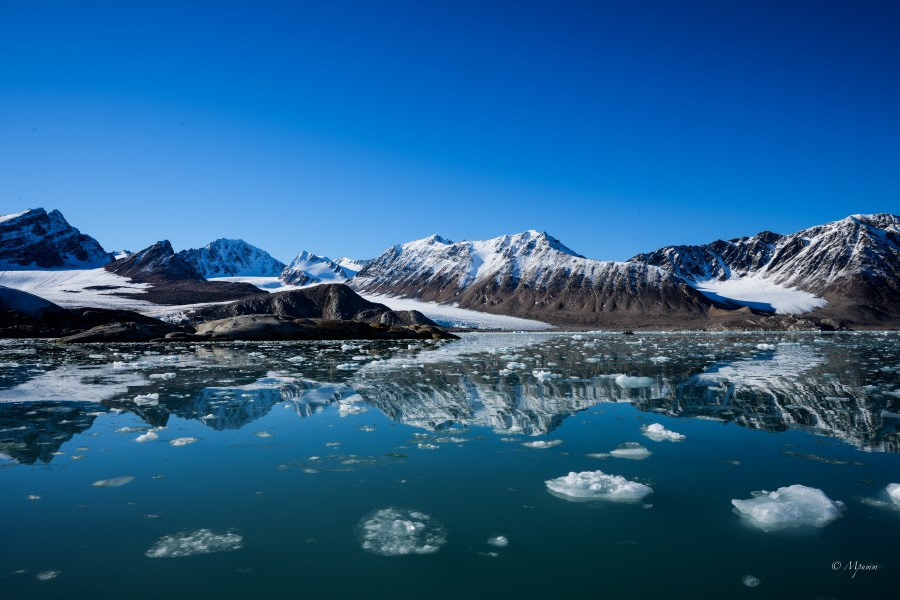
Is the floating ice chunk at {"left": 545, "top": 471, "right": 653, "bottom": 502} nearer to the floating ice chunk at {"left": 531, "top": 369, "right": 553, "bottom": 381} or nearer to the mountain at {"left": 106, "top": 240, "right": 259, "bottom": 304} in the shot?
the floating ice chunk at {"left": 531, "top": 369, "right": 553, "bottom": 381}

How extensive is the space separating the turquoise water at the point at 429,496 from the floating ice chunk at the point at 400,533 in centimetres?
2

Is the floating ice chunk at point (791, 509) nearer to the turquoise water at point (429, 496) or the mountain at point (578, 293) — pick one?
the turquoise water at point (429, 496)

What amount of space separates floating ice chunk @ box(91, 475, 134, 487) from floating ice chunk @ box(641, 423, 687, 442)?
7.99m

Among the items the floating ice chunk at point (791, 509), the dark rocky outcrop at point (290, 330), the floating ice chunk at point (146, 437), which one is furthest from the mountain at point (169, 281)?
the floating ice chunk at point (791, 509)

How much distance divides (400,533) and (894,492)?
5611mm

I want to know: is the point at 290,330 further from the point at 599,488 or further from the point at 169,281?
the point at 169,281

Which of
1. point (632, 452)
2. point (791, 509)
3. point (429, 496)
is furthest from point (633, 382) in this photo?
point (429, 496)

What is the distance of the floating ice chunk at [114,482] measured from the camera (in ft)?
20.9

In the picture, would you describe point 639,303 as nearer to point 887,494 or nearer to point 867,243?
point 867,243

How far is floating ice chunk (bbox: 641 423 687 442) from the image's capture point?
28.0ft

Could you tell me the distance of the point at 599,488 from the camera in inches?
234

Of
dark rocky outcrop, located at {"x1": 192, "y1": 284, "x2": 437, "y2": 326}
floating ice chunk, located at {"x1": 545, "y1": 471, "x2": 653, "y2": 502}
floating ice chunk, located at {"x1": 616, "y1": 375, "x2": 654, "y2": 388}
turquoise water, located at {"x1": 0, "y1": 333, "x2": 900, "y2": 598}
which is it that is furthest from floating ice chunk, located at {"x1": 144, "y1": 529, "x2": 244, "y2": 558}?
dark rocky outcrop, located at {"x1": 192, "y1": 284, "x2": 437, "y2": 326}

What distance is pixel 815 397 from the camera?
12.3m

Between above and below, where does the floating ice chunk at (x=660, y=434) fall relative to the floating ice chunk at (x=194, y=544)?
above
